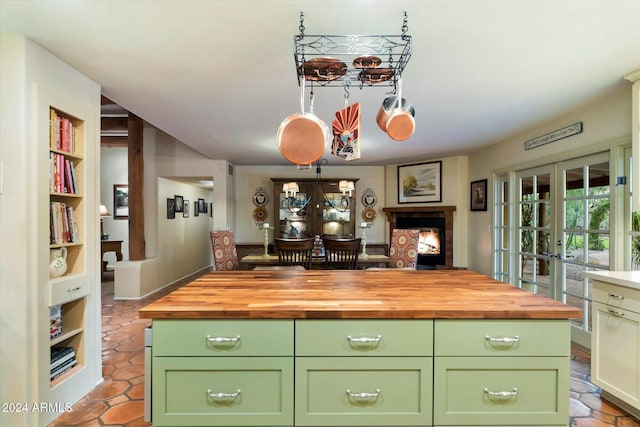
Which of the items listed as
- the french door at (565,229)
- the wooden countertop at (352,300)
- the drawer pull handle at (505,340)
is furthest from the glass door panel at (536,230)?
the drawer pull handle at (505,340)

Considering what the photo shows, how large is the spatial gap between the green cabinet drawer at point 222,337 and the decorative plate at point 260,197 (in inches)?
206

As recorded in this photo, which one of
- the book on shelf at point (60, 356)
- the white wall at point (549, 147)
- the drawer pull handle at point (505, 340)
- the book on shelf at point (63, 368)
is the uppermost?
the white wall at point (549, 147)

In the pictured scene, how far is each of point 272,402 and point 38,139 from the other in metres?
1.98

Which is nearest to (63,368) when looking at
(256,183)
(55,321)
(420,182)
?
(55,321)

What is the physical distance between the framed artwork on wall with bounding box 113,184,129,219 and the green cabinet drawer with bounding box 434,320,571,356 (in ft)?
24.3

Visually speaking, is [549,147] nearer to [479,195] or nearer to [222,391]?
[479,195]

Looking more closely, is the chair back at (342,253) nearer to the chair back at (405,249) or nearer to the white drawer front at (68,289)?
the chair back at (405,249)

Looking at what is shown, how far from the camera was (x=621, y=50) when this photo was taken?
2.02 m

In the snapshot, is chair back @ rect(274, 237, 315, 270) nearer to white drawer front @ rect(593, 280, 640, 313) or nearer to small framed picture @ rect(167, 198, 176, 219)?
white drawer front @ rect(593, 280, 640, 313)

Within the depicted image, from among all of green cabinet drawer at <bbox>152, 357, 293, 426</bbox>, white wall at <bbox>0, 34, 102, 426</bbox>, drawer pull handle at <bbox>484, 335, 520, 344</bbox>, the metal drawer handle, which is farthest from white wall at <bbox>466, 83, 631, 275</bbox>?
white wall at <bbox>0, 34, 102, 426</bbox>

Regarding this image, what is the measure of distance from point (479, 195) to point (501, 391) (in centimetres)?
432

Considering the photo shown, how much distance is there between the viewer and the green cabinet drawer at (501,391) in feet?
4.58

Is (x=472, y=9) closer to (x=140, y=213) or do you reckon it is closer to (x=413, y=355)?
(x=413, y=355)

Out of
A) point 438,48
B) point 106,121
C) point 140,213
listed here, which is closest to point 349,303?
point 438,48
